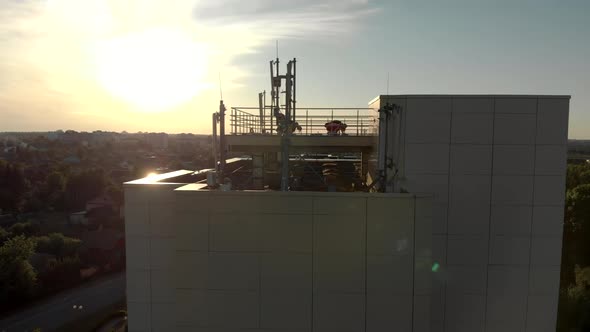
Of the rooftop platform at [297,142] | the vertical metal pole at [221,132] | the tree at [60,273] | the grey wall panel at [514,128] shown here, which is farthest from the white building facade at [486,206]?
the tree at [60,273]

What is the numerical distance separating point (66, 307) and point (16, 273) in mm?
5707

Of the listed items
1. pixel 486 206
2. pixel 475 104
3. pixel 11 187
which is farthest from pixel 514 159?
pixel 11 187

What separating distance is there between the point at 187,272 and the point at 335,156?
15372 mm

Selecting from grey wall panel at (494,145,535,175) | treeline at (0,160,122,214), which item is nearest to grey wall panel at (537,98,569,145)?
grey wall panel at (494,145,535,175)

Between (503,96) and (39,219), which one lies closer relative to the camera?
(503,96)

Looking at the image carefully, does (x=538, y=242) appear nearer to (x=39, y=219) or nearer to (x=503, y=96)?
(x=503, y=96)

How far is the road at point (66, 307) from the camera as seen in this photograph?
28750 mm

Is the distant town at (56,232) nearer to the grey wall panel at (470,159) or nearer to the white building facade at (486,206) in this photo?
the white building facade at (486,206)

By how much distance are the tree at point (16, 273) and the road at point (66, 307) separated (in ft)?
6.09

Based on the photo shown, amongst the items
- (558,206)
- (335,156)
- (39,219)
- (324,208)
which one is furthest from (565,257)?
(39,219)

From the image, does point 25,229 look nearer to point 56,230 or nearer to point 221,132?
point 56,230

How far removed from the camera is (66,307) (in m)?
31.4

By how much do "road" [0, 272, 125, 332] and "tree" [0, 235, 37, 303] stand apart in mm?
1857

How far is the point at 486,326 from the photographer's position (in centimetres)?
1071
